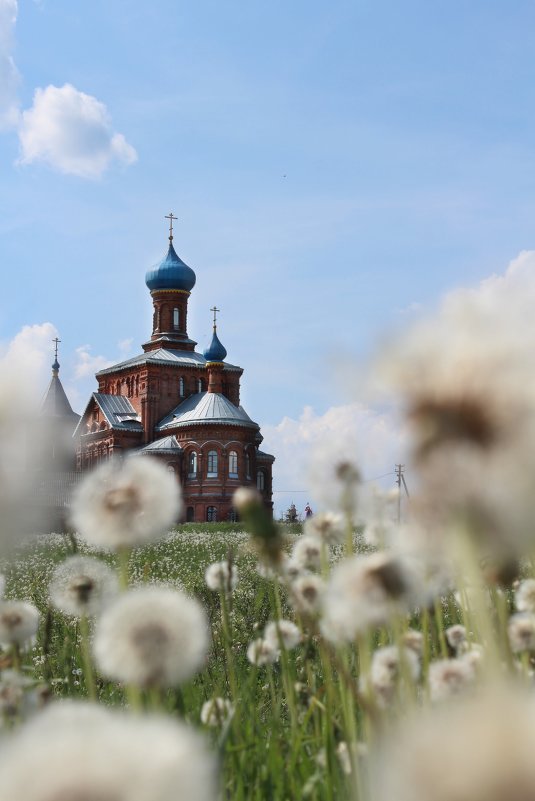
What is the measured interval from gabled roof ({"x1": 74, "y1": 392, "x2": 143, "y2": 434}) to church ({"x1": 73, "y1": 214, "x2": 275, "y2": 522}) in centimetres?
5

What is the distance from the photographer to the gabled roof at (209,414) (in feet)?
137

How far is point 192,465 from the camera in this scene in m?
42.0

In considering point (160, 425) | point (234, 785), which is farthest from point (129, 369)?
point (234, 785)

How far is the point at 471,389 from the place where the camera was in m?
0.84

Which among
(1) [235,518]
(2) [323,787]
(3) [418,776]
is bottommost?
(3) [418,776]

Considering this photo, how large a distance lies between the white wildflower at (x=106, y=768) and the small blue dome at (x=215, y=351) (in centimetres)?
4648

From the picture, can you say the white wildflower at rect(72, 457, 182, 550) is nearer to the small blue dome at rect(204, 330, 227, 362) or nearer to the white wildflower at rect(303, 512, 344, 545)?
the white wildflower at rect(303, 512, 344, 545)

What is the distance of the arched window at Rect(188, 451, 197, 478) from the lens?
136 ft

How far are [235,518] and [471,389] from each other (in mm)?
39901

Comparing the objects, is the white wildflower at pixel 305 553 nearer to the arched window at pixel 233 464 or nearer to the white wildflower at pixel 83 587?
the white wildflower at pixel 83 587

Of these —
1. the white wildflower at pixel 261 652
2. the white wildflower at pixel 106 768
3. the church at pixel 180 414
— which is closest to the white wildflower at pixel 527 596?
the white wildflower at pixel 261 652

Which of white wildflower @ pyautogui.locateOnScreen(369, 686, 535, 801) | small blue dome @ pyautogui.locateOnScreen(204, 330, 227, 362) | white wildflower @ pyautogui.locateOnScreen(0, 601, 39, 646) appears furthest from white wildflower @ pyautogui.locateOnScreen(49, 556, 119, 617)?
small blue dome @ pyautogui.locateOnScreen(204, 330, 227, 362)

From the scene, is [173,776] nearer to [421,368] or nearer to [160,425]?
[421,368]

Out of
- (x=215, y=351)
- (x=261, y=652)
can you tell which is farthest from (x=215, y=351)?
(x=261, y=652)
